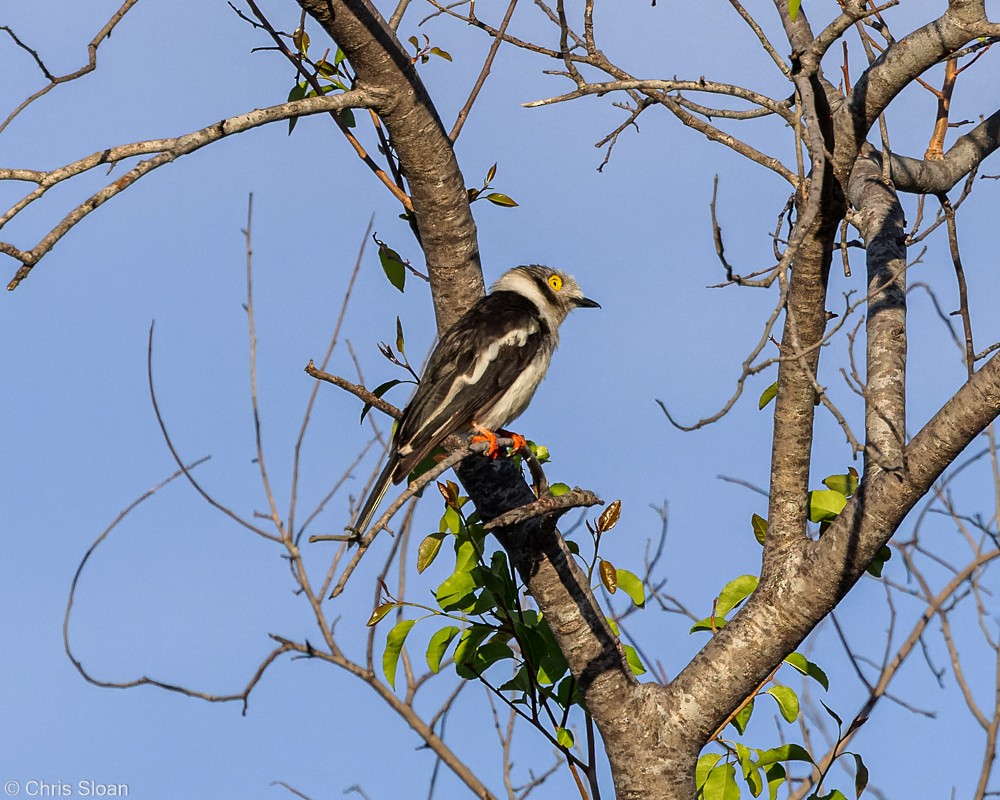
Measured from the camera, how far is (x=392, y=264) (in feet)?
19.7

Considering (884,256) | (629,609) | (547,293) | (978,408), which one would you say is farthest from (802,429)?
(547,293)

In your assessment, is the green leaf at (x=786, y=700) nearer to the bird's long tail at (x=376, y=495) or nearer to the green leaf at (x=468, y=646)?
the green leaf at (x=468, y=646)

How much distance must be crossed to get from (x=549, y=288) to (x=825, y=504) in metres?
3.44

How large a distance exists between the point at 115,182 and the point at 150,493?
294cm

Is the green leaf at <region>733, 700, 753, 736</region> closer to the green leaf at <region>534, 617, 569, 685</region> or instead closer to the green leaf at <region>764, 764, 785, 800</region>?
the green leaf at <region>764, 764, 785, 800</region>

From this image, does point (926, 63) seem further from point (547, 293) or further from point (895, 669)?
point (547, 293)

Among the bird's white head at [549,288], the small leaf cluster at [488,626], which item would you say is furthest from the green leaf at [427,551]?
the bird's white head at [549,288]

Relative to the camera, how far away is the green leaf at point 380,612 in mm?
5285

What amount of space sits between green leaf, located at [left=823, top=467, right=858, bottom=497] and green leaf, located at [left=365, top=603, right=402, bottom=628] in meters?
2.30

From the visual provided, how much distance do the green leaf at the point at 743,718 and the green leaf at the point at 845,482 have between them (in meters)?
1.18

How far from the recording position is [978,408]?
4.50 metres

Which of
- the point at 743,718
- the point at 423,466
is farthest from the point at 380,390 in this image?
the point at 743,718

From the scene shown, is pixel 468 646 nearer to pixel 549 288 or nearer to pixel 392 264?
pixel 392 264

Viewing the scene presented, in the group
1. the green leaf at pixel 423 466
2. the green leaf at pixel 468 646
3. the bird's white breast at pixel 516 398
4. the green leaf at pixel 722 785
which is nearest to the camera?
the green leaf at pixel 722 785
